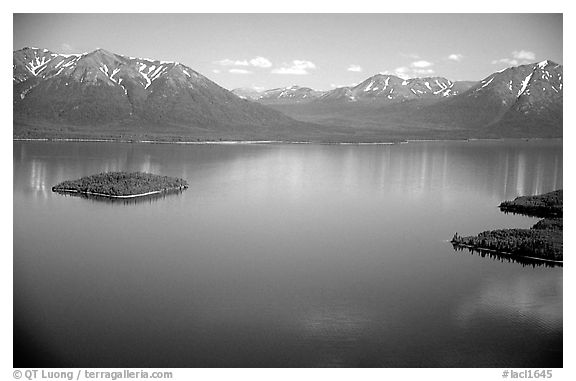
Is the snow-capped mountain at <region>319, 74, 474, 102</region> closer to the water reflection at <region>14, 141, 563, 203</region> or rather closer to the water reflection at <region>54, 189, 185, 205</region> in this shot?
the water reflection at <region>14, 141, 563, 203</region>

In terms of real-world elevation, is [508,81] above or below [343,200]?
above

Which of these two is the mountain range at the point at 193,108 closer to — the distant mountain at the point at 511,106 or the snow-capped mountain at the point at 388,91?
the distant mountain at the point at 511,106

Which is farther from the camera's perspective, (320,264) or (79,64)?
(79,64)

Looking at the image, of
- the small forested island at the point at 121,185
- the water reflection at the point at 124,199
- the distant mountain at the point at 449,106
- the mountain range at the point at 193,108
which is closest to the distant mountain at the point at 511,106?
the distant mountain at the point at 449,106

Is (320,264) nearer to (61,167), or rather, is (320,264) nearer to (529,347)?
(529,347)
